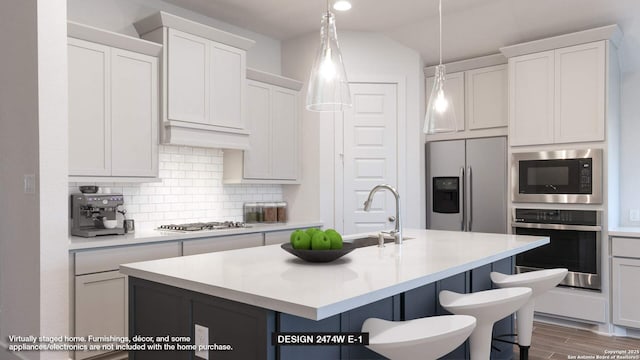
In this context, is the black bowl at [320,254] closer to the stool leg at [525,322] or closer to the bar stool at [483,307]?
the bar stool at [483,307]

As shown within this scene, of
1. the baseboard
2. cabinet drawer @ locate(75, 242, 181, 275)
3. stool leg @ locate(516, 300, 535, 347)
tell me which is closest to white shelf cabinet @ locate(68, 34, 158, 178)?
cabinet drawer @ locate(75, 242, 181, 275)

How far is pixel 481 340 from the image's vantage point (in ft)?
7.51

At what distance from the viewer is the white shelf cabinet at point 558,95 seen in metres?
4.14

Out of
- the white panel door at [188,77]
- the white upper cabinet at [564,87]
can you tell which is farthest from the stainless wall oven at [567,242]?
the white panel door at [188,77]

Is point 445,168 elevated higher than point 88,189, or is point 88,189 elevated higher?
point 445,168

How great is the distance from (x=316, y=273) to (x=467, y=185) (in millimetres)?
3343

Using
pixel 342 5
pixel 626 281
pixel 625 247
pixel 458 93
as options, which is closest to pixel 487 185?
pixel 458 93

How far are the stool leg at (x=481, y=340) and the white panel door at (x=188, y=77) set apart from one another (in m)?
2.85

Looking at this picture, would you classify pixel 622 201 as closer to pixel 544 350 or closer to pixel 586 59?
pixel 586 59

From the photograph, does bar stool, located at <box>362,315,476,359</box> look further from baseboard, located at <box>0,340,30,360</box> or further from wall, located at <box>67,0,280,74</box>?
wall, located at <box>67,0,280,74</box>

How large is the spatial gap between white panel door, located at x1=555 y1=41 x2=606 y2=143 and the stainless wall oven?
0.69m

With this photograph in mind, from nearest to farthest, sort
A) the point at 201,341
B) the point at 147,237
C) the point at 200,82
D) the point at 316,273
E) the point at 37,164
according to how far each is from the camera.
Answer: the point at 201,341, the point at 316,273, the point at 37,164, the point at 147,237, the point at 200,82

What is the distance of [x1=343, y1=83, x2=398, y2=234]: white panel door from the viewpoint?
5152 mm

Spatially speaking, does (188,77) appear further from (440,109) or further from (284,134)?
(440,109)
